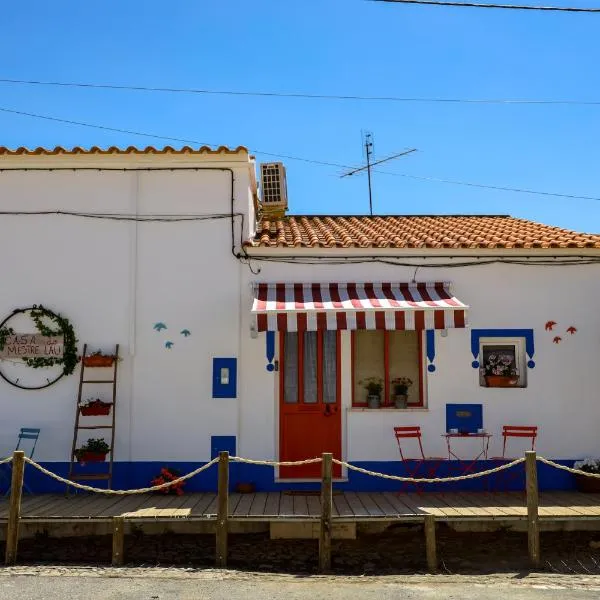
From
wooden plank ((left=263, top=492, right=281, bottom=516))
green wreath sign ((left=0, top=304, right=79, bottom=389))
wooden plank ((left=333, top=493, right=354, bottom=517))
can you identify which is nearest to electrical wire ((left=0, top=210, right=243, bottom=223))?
green wreath sign ((left=0, top=304, right=79, bottom=389))

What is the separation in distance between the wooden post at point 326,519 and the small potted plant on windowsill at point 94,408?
411cm

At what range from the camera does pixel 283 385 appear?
1098 centimetres

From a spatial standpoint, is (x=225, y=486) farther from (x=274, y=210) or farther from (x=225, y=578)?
(x=274, y=210)

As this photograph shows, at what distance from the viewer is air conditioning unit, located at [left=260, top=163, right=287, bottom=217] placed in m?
13.5

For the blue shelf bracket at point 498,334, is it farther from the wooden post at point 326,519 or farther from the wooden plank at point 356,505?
the wooden post at point 326,519

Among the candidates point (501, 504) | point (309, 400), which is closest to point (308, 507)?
point (309, 400)

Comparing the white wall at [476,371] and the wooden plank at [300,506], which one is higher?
the white wall at [476,371]

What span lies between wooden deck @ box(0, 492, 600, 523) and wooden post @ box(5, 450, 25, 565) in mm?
210

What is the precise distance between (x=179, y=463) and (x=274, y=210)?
19.6 ft

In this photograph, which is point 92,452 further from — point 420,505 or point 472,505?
point 472,505

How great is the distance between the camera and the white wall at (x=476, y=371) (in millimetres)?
10797

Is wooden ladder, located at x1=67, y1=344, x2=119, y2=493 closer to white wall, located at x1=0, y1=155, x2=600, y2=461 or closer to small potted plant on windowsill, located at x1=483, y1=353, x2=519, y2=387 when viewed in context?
white wall, located at x1=0, y1=155, x2=600, y2=461

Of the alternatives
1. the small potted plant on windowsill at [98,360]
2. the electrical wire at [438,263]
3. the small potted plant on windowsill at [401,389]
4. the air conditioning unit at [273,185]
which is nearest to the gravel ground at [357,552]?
the small potted plant on windowsill at [401,389]

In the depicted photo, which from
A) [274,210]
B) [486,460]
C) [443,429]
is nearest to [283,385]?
[443,429]
